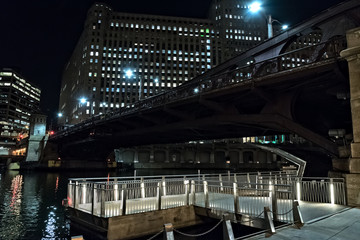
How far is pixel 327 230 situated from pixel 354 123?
7.35m

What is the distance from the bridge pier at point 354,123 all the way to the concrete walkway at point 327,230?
2.74 m

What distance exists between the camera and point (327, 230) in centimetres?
839

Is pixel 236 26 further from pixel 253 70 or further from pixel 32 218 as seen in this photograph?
pixel 32 218

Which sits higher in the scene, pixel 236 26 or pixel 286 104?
pixel 236 26

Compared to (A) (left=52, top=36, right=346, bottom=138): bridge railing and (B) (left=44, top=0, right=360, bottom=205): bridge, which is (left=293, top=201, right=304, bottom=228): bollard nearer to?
(B) (left=44, top=0, right=360, bottom=205): bridge

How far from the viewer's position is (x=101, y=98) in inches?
5330

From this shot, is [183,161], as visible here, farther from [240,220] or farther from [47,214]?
[240,220]

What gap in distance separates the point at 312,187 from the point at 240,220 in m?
5.43

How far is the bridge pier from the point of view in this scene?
1266cm

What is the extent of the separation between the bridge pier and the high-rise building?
123m

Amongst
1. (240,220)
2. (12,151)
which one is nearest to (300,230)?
(240,220)

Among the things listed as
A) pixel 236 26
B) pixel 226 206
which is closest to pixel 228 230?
pixel 226 206

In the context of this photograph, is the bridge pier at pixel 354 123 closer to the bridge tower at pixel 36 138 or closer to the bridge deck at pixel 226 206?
the bridge deck at pixel 226 206

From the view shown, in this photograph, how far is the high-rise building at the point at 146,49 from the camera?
450 ft
